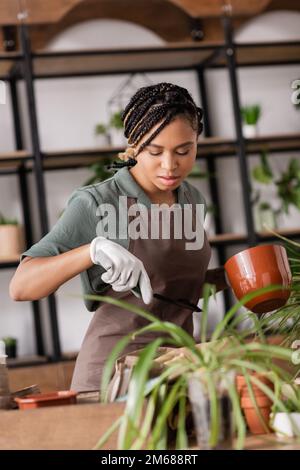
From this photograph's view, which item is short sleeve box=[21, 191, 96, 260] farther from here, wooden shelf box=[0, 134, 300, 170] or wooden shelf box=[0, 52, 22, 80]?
wooden shelf box=[0, 52, 22, 80]

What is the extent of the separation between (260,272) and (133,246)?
22.6 inches

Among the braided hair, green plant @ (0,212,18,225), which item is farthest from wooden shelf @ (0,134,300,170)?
the braided hair

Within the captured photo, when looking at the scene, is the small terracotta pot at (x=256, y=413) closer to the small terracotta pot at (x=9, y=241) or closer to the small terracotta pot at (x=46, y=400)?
the small terracotta pot at (x=46, y=400)

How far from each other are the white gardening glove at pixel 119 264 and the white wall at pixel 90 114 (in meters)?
2.88

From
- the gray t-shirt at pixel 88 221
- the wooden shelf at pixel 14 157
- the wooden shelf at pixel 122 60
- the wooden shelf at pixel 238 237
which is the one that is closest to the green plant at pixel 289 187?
the wooden shelf at pixel 238 237

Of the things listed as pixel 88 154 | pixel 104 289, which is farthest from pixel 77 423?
pixel 88 154

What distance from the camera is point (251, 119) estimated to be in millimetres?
4707

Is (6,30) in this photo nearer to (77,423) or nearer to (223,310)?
(223,310)

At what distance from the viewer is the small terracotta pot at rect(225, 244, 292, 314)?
177 cm

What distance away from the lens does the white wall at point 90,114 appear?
15.4 ft

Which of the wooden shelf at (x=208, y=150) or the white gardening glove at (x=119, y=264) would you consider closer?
the white gardening glove at (x=119, y=264)
